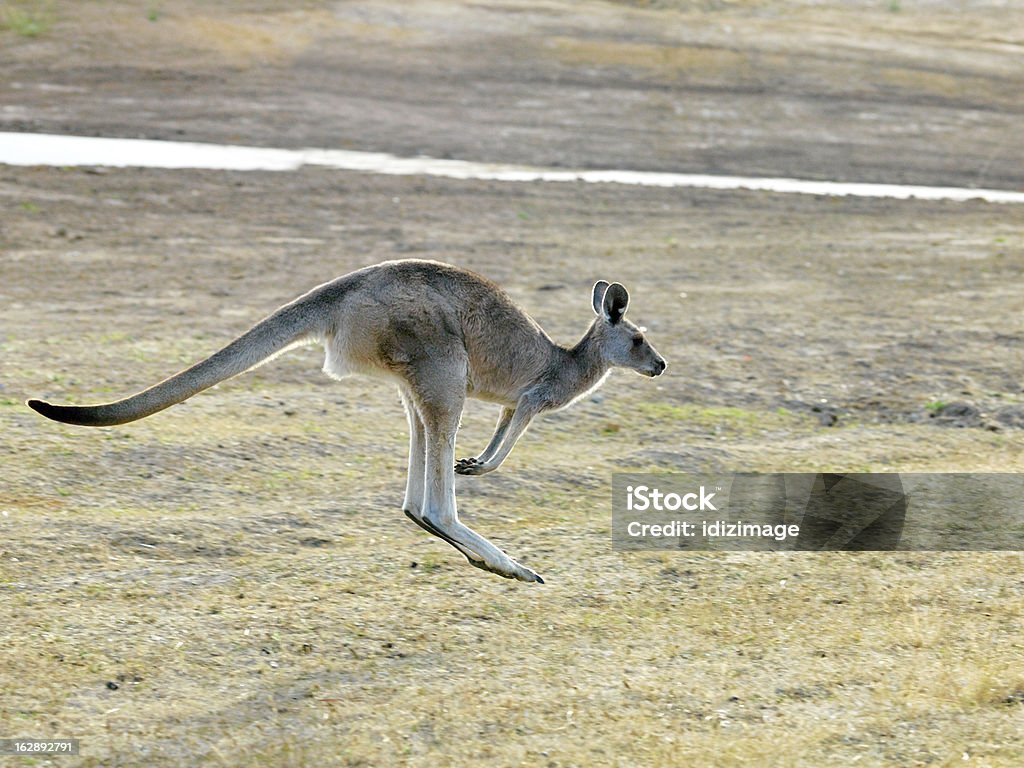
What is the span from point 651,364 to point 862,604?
4.86 feet

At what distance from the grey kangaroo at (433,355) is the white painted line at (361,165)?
10799mm

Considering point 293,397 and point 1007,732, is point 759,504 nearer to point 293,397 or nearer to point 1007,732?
point 1007,732

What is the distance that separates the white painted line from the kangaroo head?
1061 centimetres

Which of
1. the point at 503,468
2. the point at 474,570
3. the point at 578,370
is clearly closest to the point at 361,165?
the point at 503,468

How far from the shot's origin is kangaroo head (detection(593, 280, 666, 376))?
6379 mm

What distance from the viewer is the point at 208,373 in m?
5.11

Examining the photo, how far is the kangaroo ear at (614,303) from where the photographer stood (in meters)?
6.31

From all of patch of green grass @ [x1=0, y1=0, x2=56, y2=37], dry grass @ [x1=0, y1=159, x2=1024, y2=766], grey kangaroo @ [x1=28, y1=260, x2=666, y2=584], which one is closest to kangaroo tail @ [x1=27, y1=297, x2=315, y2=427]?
grey kangaroo @ [x1=28, y1=260, x2=666, y2=584]

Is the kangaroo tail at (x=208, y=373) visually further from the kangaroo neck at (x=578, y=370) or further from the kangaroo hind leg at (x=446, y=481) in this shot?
the kangaroo neck at (x=578, y=370)

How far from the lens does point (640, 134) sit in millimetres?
20312

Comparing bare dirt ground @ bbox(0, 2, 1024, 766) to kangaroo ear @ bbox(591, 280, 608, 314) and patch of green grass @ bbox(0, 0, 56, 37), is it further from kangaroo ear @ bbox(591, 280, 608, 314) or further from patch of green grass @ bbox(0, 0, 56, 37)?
patch of green grass @ bbox(0, 0, 56, 37)

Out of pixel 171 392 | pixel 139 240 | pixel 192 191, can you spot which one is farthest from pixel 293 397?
pixel 192 191

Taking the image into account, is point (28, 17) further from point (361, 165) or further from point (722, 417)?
point (722, 417)

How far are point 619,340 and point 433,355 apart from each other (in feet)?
3.87
